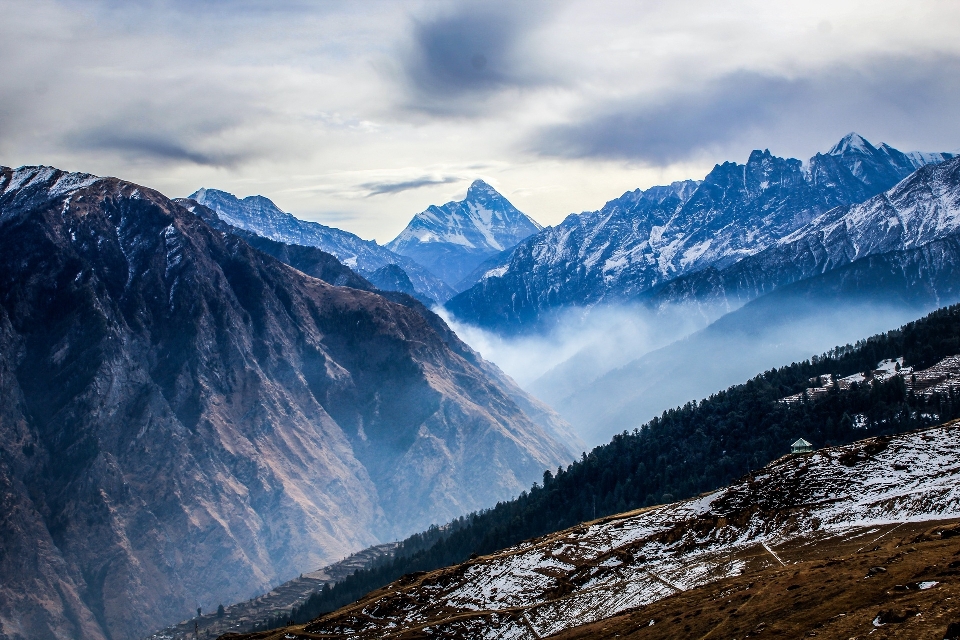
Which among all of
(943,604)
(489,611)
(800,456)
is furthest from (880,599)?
(800,456)

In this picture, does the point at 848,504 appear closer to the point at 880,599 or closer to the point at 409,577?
the point at 880,599

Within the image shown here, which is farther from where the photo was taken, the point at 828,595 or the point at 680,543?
the point at 680,543

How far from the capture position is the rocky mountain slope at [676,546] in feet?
383

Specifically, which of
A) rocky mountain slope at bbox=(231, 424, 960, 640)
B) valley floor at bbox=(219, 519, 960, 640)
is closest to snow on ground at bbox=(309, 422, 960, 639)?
rocky mountain slope at bbox=(231, 424, 960, 640)

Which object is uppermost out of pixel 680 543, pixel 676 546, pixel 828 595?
pixel 828 595

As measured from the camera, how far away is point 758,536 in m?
125

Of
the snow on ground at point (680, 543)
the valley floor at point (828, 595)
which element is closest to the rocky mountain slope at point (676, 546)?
the snow on ground at point (680, 543)

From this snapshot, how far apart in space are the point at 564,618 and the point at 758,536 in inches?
1187

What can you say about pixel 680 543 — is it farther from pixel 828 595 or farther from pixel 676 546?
pixel 828 595

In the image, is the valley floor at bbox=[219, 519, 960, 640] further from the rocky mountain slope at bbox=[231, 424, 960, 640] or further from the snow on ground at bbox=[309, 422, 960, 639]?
the snow on ground at bbox=[309, 422, 960, 639]

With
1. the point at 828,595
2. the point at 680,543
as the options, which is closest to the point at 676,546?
the point at 680,543

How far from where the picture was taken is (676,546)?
131m

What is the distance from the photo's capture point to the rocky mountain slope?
116688mm

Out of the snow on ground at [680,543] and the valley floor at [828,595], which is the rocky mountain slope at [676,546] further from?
the valley floor at [828,595]
